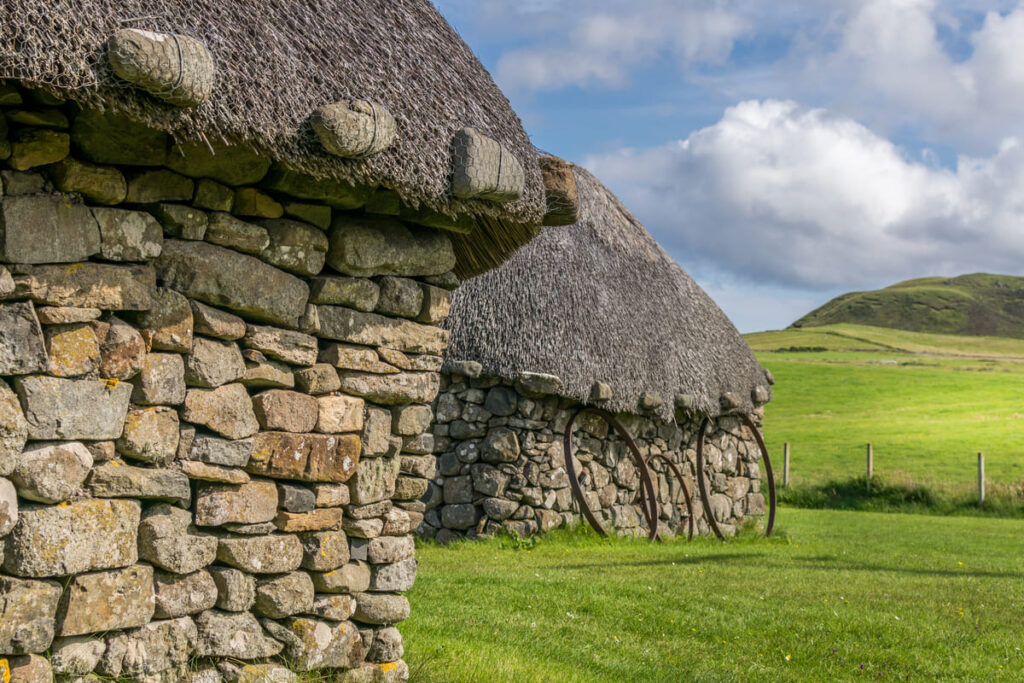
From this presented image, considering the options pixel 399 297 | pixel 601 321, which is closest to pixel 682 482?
pixel 601 321

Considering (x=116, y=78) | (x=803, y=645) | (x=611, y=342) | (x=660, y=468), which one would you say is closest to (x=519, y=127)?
(x=116, y=78)

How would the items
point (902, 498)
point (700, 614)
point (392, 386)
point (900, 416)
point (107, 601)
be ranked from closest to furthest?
point (107, 601) → point (392, 386) → point (700, 614) → point (902, 498) → point (900, 416)

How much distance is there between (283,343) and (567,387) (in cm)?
670

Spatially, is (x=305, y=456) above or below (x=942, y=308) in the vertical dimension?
below

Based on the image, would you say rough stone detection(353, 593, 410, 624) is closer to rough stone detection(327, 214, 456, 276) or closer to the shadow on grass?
rough stone detection(327, 214, 456, 276)

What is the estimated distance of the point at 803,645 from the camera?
6238 millimetres

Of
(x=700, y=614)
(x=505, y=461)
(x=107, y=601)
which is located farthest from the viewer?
(x=505, y=461)

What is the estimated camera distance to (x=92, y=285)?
328cm

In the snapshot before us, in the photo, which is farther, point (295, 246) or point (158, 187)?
point (295, 246)

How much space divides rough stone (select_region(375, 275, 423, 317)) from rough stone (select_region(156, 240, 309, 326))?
44 cm

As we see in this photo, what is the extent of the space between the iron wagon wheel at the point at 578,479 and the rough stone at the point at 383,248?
6.19 meters

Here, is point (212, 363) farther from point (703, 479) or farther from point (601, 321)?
point (703, 479)

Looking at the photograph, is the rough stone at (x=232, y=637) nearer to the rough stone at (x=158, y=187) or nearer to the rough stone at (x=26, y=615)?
the rough stone at (x=26, y=615)

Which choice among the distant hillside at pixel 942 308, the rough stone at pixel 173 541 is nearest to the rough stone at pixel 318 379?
the rough stone at pixel 173 541
